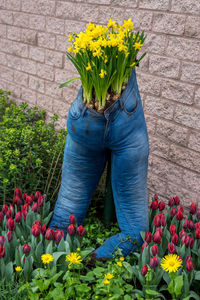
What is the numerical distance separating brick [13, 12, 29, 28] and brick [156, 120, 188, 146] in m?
2.54

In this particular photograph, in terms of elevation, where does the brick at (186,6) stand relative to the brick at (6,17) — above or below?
above

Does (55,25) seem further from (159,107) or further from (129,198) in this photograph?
(129,198)

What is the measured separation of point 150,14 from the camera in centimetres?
335

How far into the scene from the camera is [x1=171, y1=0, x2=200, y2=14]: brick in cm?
301

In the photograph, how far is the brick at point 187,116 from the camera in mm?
3213

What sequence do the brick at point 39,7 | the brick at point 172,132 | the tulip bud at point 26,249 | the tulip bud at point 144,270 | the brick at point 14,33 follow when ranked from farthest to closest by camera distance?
the brick at point 14,33
the brick at point 39,7
the brick at point 172,132
the tulip bud at point 26,249
the tulip bud at point 144,270

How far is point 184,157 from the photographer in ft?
11.1

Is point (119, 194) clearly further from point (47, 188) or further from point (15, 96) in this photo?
point (15, 96)

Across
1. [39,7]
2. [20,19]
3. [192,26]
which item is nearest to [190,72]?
[192,26]

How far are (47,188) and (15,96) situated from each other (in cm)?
243

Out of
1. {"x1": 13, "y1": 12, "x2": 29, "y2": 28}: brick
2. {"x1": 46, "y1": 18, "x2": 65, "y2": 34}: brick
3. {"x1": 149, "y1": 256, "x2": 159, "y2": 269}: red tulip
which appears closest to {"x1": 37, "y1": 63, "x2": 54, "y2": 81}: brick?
{"x1": 46, "y1": 18, "x2": 65, "y2": 34}: brick

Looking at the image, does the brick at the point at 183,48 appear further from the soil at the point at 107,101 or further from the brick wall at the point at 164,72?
the soil at the point at 107,101

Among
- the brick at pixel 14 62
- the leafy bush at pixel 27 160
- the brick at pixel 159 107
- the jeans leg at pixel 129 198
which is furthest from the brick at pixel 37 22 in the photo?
the jeans leg at pixel 129 198

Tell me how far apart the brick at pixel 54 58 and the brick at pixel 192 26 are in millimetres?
1781
